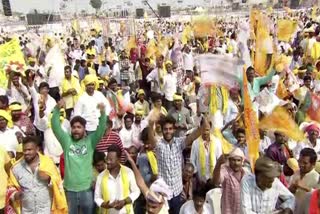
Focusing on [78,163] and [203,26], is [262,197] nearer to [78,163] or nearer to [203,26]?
[78,163]

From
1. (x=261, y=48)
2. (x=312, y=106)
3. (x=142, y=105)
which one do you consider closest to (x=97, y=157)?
(x=142, y=105)

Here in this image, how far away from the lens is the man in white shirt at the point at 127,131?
6.62 meters

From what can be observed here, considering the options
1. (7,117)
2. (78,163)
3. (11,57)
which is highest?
(11,57)

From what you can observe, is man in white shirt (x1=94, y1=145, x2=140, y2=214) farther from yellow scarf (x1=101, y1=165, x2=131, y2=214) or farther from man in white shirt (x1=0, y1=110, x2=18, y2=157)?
man in white shirt (x1=0, y1=110, x2=18, y2=157)

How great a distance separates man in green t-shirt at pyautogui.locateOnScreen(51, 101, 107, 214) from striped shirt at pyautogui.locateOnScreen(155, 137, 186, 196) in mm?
593

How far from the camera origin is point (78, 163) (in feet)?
16.1

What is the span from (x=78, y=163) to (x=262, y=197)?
6.09ft

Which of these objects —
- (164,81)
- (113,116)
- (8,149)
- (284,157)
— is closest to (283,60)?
(164,81)

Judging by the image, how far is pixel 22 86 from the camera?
8031 mm

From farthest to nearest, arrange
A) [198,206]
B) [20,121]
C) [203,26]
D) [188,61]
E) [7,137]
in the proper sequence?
[203,26] → [188,61] → [20,121] → [7,137] → [198,206]

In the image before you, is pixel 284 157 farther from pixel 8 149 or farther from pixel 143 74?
pixel 143 74

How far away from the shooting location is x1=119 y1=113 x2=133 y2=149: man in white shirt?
6.62 metres

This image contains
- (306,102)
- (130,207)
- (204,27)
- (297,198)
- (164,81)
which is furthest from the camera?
(204,27)

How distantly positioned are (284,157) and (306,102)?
1.91m
